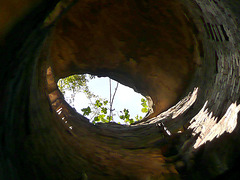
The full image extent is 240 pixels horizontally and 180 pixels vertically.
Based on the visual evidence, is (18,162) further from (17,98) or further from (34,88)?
A: (34,88)

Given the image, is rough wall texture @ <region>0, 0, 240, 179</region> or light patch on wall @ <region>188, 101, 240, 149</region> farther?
light patch on wall @ <region>188, 101, 240, 149</region>

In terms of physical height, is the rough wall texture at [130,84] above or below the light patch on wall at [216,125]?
above

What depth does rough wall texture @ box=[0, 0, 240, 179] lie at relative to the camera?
4.68 feet

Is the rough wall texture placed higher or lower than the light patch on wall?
higher

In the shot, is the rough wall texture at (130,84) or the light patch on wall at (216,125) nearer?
the rough wall texture at (130,84)

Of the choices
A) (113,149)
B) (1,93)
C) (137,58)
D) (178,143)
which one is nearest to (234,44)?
(178,143)

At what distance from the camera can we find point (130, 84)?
6113 millimetres

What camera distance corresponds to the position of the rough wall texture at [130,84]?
1428 millimetres

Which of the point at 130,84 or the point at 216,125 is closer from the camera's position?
the point at 216,125

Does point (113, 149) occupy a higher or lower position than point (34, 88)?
lower

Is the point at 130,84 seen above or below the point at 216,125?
above

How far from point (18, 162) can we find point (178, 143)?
1.84 meters

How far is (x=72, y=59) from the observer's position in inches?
204

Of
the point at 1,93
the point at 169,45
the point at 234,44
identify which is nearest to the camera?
the point at 1,93
